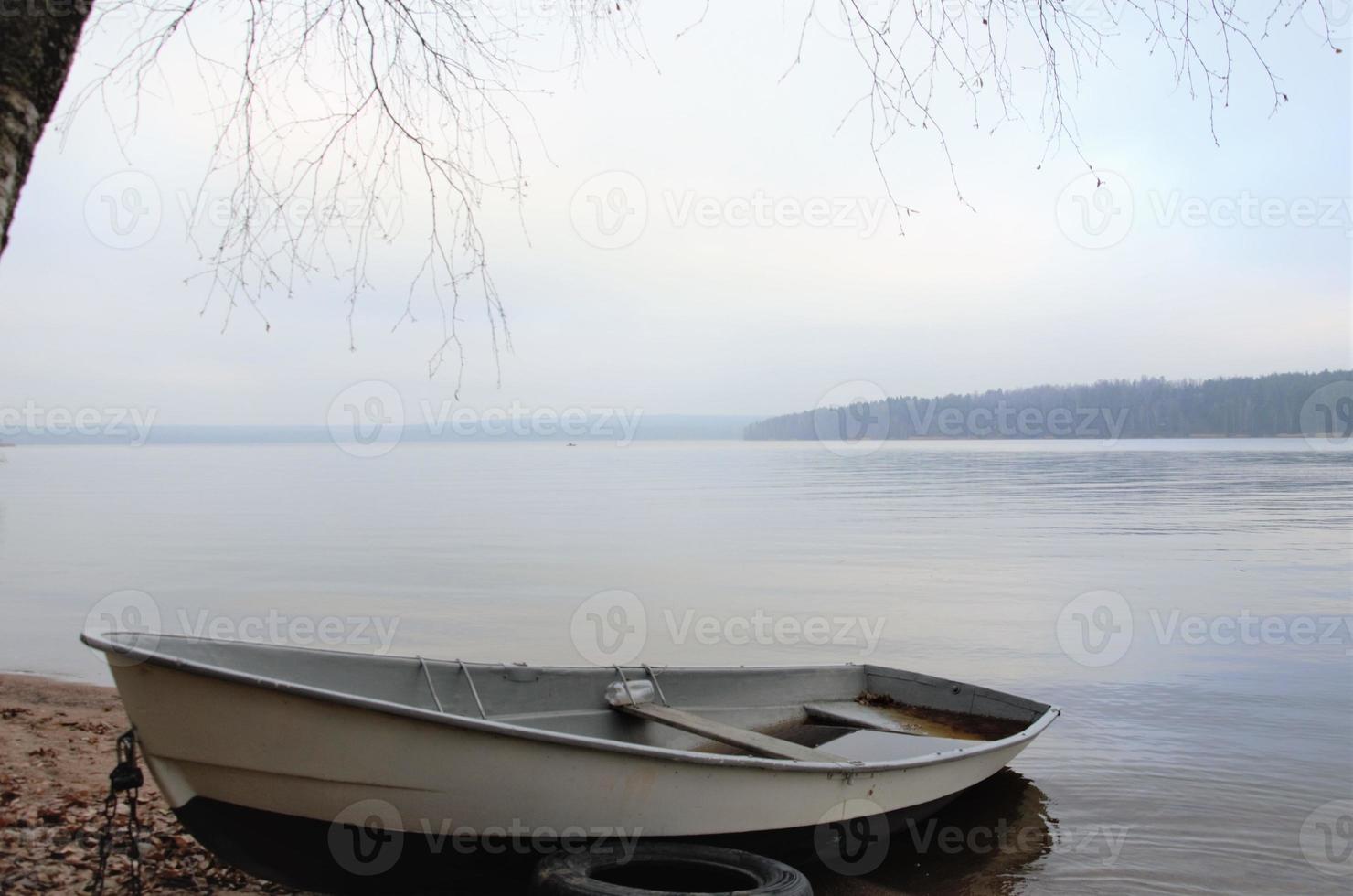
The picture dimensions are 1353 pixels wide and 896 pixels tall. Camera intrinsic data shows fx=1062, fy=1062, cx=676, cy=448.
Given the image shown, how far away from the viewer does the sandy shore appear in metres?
5.57

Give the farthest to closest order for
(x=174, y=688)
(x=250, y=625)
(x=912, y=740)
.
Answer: (x=250, y=625)
(x=912, y=740)
(x=174, y=688)

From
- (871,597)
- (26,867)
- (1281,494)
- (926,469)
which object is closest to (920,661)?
(871,597)

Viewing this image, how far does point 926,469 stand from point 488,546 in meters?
55.6

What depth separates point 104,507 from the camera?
145ft

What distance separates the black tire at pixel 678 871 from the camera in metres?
5.38

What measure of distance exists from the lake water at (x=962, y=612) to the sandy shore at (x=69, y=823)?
3.91 meters

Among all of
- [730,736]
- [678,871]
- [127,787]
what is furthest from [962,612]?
[127,787]

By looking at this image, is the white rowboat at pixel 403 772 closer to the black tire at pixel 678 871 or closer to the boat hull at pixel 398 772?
the boat hull at pixel 398 772

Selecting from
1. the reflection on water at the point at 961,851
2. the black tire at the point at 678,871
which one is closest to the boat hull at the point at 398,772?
the black tire at the point at 678,871

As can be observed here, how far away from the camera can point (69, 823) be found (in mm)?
6312

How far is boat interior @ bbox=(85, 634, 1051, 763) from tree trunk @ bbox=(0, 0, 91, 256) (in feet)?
8.76

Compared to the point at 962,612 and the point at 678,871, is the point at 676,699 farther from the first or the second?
the point at 962,612

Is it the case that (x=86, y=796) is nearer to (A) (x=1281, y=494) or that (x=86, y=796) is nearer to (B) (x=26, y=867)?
(B) (x=26, y=867)

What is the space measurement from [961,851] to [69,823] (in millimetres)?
5809
